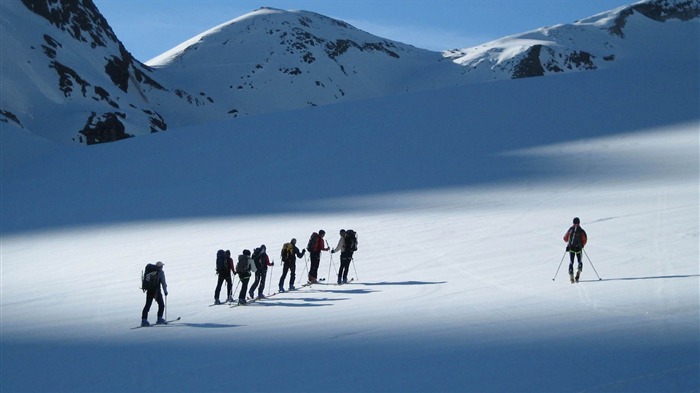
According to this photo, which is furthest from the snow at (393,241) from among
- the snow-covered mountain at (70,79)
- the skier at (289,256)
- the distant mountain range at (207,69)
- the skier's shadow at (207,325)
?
the snow-covered mountain at (70,79)

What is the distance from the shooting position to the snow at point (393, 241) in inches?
321

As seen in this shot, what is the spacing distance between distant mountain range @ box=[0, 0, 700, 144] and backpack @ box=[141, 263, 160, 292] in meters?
34.5

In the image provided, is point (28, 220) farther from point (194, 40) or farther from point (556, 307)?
point (194, 40)

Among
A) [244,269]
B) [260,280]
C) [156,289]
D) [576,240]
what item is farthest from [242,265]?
[576,240]

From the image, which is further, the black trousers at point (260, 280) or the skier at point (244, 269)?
the black trousers at point (260, 280)

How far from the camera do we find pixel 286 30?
164 m

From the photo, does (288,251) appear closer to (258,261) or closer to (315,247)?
(315,247)

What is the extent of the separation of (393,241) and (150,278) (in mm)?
7672

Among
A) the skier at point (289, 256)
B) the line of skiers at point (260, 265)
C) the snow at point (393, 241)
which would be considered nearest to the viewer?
the snow at point (393, 241)

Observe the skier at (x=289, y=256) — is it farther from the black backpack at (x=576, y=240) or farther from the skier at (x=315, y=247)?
the black backpack at (x=576, y=240)

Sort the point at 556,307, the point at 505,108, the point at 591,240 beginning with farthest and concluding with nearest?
the point at 505,108, the point at 591,240, the point at 556,307

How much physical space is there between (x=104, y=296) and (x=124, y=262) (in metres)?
3.82

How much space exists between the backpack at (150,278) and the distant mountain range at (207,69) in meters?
34.5

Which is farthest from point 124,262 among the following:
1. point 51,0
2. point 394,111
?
point 51,0
